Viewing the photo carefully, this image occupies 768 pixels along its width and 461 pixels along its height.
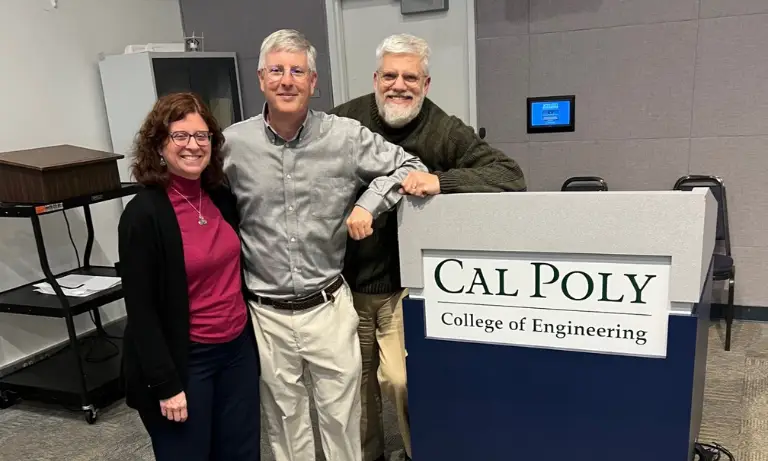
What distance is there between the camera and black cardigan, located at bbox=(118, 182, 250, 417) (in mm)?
1465

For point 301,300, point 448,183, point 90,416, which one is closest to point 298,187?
point 301,300

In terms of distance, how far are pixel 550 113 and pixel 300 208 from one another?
2400mm

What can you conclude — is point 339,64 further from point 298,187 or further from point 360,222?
point 360,222

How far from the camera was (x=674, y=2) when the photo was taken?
3.27 metres

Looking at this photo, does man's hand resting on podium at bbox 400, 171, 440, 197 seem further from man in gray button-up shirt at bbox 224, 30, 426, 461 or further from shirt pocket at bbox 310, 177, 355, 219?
shirt pocket at bbox 310, 177, 355, 219

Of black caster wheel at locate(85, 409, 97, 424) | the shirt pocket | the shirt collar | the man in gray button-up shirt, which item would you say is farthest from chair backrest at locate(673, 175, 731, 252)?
black caster wheel at locate(85, 409, 97, 424)

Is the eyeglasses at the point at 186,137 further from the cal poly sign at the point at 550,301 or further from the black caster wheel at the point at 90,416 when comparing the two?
the black caster wheel at the point at 90,416

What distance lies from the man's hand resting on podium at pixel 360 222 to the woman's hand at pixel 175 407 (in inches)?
24.3

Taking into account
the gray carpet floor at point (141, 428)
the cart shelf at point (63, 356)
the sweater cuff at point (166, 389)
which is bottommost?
the gray carpet floor at point (141, 428)

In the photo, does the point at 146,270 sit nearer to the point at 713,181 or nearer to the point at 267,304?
the point at 267,304

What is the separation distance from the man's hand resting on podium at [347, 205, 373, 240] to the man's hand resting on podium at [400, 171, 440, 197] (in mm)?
136

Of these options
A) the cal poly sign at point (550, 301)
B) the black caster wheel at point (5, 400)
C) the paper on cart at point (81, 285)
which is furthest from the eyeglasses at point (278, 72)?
the black caster wheel at point (5, 400)

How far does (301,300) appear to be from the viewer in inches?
67.4

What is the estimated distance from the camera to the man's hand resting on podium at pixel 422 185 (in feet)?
4.78
